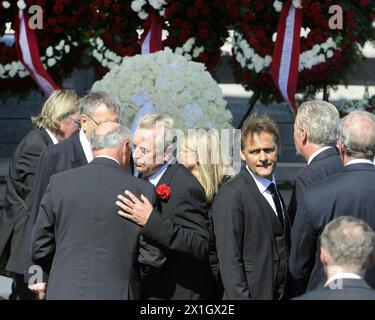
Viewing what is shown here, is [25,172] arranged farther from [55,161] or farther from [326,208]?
[326,208]

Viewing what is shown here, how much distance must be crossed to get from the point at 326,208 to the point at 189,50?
4.27 meters

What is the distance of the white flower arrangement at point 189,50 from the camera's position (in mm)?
9086

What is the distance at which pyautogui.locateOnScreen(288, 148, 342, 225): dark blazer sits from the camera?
5.70 m

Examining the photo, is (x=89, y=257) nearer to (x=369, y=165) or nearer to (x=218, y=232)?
(x=218, y=232)

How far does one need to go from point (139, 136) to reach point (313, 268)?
3.62 ft

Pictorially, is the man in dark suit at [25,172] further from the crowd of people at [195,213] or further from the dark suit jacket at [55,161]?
the crowd of people at [195,213]

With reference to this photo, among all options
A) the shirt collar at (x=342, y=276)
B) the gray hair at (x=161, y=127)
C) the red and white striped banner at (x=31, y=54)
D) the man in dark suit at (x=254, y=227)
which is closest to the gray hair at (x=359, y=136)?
the man in dark suit at (x=254, y=227)

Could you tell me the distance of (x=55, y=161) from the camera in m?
6.01

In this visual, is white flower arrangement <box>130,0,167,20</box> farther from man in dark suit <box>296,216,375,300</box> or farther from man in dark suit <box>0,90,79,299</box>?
man in dark suit <box>296,216,375,300</box>

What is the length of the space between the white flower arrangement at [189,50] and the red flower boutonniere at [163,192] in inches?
150

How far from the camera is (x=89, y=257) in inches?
199

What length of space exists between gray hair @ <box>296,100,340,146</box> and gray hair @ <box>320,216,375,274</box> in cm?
172
